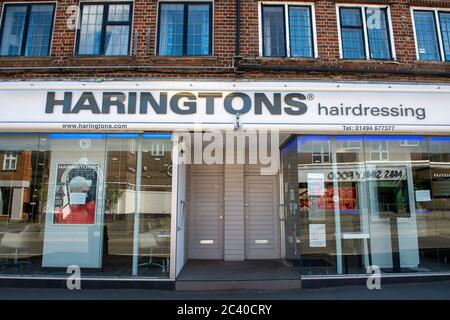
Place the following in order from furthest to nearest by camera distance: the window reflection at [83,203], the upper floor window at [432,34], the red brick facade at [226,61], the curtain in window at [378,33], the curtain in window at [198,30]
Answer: the upper floor window at [432,34] → the curtain in window at [378,33] → the curtain in window at [198,30] → the red brick facade at [226,61] → the window reflection at [83,203]

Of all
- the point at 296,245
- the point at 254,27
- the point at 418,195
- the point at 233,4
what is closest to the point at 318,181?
the point at 296,245

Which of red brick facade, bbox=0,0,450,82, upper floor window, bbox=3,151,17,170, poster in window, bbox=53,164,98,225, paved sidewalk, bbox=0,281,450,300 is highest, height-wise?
red brick facade, bbox=0,0,450,82

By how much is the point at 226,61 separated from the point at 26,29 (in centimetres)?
487

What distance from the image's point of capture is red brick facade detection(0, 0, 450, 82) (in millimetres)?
8023

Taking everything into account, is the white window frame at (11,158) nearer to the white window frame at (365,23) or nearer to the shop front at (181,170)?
the shop front at (181,170)

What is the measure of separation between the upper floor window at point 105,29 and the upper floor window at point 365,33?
516 centimetres

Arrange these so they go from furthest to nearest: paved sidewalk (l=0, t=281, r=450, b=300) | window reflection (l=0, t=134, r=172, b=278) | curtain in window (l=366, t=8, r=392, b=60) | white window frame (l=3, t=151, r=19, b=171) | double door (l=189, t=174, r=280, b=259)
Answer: double door (l=189, t=174, r=280, b=259), curtain in window (l=366, t=8, r=392, b=60), white window frame (l=3, t=151, r=19, b=171), window reflection (l=0, t=134, r=172, b=278), paved sidewalk (l=0, t=281, r=450, b=300)

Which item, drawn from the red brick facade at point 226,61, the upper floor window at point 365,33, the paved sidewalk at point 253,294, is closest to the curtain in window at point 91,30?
the red brick facade at point 226,61

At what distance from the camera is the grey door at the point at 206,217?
31.8 ft

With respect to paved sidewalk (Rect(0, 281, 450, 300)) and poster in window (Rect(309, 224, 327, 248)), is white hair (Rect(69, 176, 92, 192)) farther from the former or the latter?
poster in window (Rect(309, 224, 327, 248))

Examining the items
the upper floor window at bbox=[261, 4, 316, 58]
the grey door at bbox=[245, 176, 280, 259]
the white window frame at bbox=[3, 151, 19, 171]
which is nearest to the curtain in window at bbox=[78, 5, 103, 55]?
the white window frame at bbox=[3, 151, 19, 171]

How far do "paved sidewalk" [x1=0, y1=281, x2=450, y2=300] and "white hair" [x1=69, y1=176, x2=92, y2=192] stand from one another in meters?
2.09

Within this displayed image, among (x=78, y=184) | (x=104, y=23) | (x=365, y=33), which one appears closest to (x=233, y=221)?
(x=78, y=184)

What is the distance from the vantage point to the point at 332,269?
764 centimetres
